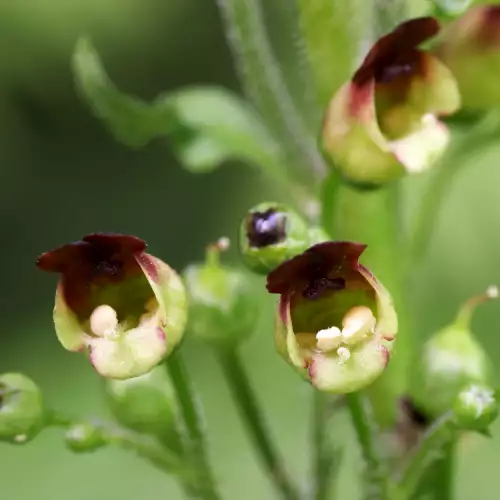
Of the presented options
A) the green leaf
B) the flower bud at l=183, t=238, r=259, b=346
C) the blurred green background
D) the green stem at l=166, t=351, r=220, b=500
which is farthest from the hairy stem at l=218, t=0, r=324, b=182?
the blurred green background

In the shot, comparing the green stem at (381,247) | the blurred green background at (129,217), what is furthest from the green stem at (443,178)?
the blurred green background at (129,217)

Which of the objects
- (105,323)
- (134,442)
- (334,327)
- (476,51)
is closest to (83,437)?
(134,442)

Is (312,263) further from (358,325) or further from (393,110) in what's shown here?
(393,110)

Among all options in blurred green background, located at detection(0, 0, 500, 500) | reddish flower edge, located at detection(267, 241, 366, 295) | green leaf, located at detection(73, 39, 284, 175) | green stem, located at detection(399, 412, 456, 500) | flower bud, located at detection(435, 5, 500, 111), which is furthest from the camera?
blurred green background, located at detection(0, 0, 500, 500)

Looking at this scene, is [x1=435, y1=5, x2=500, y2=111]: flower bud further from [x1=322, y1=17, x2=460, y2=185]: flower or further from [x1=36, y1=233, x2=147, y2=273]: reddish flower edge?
[x1=36, y1=233, x2=147, y2=273]: reddish flower edge

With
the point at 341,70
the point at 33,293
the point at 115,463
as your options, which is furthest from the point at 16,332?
the point at 341,70

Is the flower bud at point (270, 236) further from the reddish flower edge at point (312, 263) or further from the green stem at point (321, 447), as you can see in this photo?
the green stem at point (321, 447)

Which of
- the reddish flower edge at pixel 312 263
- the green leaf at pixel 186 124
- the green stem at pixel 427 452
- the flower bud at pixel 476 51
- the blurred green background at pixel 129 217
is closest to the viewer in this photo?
the reddish flower edge at pixel 312 263
